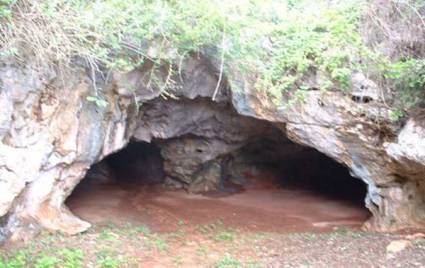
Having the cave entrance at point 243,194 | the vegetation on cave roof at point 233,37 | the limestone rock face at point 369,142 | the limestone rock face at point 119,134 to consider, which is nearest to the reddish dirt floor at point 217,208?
the cave entrance at point 243,194

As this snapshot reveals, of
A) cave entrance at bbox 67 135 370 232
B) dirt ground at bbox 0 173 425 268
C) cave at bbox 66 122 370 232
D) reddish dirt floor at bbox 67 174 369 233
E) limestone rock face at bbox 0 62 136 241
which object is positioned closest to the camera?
dirt ground at bbox 0 173 425 268

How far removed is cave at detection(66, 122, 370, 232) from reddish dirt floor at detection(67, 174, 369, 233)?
0.02m

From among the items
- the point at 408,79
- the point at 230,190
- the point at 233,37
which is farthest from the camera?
the point at 230,190

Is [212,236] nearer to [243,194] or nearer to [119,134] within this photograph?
[119,134]

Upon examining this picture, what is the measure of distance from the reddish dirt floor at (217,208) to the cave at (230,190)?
19 mm

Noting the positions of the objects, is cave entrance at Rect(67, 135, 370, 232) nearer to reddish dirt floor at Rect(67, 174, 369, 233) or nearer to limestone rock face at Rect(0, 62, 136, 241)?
reddish dirt floor at Rect(67, 174, 369, 233)

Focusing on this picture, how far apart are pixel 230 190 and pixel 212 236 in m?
5.15

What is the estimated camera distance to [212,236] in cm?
782

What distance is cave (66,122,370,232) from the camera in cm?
946

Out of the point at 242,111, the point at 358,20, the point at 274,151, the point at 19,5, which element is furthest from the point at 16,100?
the point at 274,151

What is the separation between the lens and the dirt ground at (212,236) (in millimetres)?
5863

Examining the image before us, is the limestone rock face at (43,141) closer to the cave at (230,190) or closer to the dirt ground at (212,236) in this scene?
the dirt ground at (212,236)

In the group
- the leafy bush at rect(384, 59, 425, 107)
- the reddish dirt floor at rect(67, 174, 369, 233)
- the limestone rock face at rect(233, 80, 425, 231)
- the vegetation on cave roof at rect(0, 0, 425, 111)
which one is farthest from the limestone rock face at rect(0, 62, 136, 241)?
the leafy bush at rect(384, 59, 425, 107)

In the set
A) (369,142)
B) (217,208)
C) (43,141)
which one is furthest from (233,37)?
(217,208)
